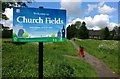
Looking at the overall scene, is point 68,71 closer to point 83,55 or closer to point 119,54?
point 83,55

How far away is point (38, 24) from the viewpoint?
6.66 metres

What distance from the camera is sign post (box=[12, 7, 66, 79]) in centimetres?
644

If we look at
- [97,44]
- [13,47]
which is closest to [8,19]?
[13,47]

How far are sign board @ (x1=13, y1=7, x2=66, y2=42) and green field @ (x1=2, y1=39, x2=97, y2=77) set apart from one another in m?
1.98

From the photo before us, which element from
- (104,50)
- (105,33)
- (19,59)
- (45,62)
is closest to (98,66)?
(104,50)

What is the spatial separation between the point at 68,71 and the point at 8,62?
2072mm

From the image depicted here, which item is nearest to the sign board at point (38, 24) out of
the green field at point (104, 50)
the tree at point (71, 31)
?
the tree at point (71, 31)

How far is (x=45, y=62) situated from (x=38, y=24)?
8.82ft

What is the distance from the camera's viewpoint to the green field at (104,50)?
1016cm

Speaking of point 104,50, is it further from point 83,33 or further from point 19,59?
point 19,59

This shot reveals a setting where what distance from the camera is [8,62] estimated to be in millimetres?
8789

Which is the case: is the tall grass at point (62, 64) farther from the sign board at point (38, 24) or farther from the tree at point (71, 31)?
the sign board at point (38, 24)

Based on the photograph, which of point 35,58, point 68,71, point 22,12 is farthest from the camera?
point 35,58

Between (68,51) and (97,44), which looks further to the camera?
(97,44)
